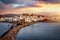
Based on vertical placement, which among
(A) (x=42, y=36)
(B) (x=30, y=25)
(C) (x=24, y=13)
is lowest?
(A) (x=42, y=36)

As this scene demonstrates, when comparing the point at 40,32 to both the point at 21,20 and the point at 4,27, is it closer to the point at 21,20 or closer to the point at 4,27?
the point at 21,20

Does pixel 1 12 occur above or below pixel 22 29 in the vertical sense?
above

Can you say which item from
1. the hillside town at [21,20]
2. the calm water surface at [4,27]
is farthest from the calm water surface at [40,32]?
the calm water surface at [4,27]

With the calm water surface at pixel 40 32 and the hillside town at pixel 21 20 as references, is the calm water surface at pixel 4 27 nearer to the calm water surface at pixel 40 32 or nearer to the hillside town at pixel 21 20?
the hillside town at pixel 21 20

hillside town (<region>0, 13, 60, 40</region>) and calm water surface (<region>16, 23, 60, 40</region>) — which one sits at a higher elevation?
hillside town (<region>0, 13, 60, 40</region>)

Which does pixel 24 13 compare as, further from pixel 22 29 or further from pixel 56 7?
pixel 56 7

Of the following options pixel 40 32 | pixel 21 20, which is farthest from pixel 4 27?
pixel 40 32

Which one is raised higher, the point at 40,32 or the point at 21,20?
the point at 21,20

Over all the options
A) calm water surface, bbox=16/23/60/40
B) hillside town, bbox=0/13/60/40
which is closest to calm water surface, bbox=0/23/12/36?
hillside town, bbox=0/13/60/40

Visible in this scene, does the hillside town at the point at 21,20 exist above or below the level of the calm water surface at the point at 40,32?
above

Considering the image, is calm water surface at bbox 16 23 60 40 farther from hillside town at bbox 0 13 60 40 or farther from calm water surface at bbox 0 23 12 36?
calm water surface at bbox 0 23 12 36

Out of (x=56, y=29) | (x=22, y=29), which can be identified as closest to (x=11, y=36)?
(x=22, y=29)
